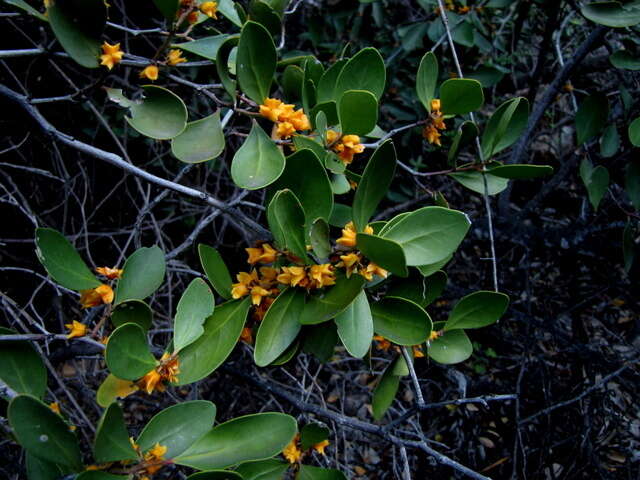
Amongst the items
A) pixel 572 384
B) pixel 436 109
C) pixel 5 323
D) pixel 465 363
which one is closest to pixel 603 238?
pixel 572 384

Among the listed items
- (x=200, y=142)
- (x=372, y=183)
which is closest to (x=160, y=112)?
(x=200, y=142)

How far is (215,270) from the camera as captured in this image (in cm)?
100

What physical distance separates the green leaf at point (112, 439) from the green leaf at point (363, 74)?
700 mm

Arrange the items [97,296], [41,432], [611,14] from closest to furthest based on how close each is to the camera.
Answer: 1. [41,432]
2. [97,296]
3. [611,14]

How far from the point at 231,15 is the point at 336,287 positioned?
77 centimetres

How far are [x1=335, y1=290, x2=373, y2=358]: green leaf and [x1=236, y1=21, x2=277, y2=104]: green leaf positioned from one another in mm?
439

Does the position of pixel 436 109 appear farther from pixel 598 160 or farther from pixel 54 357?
pixel 54 357

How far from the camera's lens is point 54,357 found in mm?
1487

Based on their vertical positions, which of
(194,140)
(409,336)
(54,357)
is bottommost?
(54,357)

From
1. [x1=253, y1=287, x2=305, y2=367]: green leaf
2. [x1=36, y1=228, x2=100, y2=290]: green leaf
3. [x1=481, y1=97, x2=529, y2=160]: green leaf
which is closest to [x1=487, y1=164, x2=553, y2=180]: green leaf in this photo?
[x1=481, y1=97, x2=529, y2=160]: green leaf

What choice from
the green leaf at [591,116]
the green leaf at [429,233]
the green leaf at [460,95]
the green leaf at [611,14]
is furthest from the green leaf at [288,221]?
the green leaf at [591,116]

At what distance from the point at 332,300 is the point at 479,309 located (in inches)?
16.2

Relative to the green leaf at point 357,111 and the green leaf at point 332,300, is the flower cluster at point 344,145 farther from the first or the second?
the green leaf at point 332,300

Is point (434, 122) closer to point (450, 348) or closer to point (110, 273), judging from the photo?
point (450, 348)
